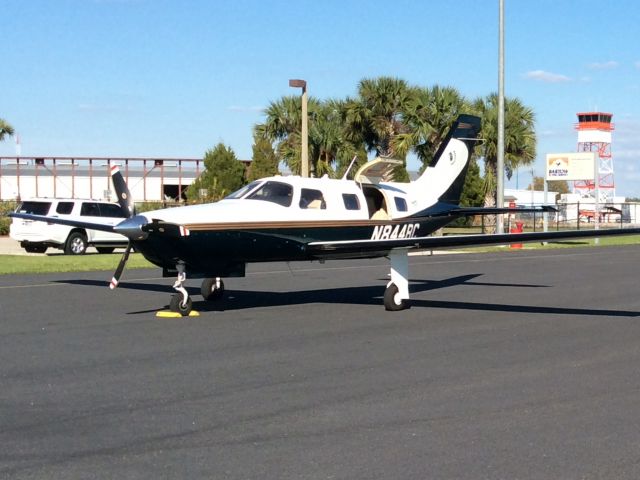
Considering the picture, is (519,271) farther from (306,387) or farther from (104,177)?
(104,177)

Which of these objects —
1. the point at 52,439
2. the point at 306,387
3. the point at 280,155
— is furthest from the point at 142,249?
the point at 280,155

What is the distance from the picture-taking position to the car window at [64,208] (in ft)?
103

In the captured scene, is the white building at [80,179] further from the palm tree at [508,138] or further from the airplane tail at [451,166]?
the airplane tail at [451,166]

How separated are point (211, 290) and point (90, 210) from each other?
17274 mm

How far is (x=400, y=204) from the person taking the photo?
692 inches

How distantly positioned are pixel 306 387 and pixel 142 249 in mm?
6146

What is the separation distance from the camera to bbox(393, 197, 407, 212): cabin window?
1750cm

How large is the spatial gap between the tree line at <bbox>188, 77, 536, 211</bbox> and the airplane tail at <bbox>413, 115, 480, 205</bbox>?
29.3m

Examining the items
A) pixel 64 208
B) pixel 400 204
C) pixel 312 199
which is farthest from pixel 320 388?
pixel 64 208

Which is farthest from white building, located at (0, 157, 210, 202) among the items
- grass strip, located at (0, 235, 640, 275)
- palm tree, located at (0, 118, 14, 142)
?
grass strip, located at (0, 235, 640, 275)

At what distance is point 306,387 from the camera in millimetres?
Answer: 8625

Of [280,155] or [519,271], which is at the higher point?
[280,155]

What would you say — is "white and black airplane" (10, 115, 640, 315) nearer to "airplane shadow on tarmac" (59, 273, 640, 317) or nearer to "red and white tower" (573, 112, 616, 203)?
"airplane shadow on tarmac" (59, 273, 640, 317)

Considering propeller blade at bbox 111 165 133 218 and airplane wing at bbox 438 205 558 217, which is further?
airplane wing at bbox 438 205 558 217
